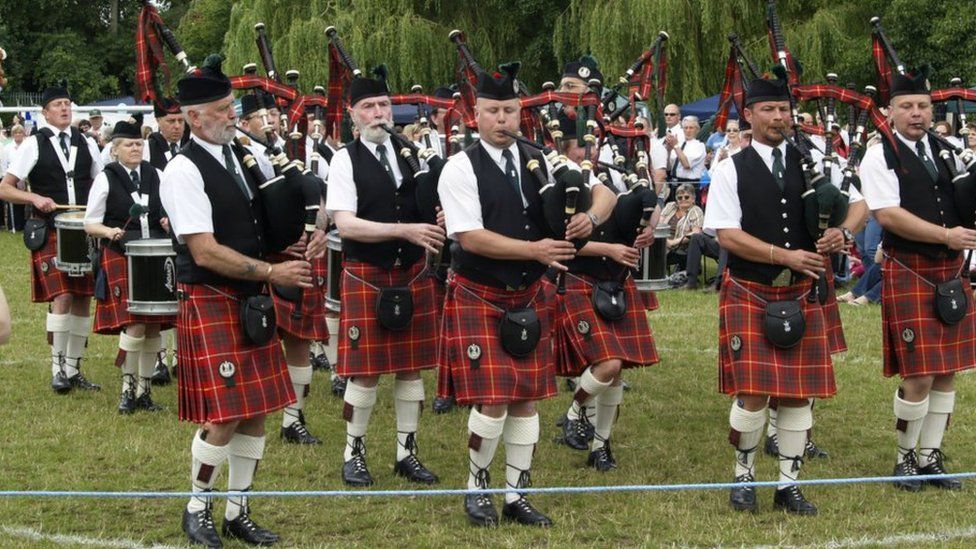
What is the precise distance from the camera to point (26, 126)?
64.1 feet

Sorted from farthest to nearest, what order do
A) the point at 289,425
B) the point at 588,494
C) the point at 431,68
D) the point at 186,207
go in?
the point at 431,68 → the point at 289,425 → the point at 588,494 → the point at 186,207

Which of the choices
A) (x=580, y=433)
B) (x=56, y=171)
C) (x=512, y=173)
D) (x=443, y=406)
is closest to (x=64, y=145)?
(x=56, y=171)

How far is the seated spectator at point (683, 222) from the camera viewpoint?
12648 millimetres

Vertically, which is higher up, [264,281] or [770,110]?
[770,110]

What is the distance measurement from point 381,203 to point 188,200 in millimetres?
1283

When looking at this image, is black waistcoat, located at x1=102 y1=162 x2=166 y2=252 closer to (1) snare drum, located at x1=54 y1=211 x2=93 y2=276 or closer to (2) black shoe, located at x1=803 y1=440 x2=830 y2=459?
(1) snare drum, located at x1=54 y1=211 x2=93 y2=276

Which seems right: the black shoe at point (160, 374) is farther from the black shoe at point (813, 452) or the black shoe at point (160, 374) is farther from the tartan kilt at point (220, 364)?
the black shoe at point (813, 452)

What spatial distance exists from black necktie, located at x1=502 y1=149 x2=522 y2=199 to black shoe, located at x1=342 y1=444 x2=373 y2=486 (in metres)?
1.50

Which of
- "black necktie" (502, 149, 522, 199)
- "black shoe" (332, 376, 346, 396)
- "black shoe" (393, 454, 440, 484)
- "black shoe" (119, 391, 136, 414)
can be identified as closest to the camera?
"black necktie" (502, 149, 522, 199)

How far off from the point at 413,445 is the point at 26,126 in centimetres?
1529

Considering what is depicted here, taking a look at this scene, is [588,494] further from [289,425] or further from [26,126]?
[26,126]

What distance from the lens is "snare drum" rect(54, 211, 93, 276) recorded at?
7395 millimetres

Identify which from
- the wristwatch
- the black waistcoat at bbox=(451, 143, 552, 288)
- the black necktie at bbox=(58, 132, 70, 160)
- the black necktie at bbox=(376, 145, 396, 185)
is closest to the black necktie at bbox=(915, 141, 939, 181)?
the wristwatch

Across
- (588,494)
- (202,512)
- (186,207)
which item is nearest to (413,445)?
(588,494)
